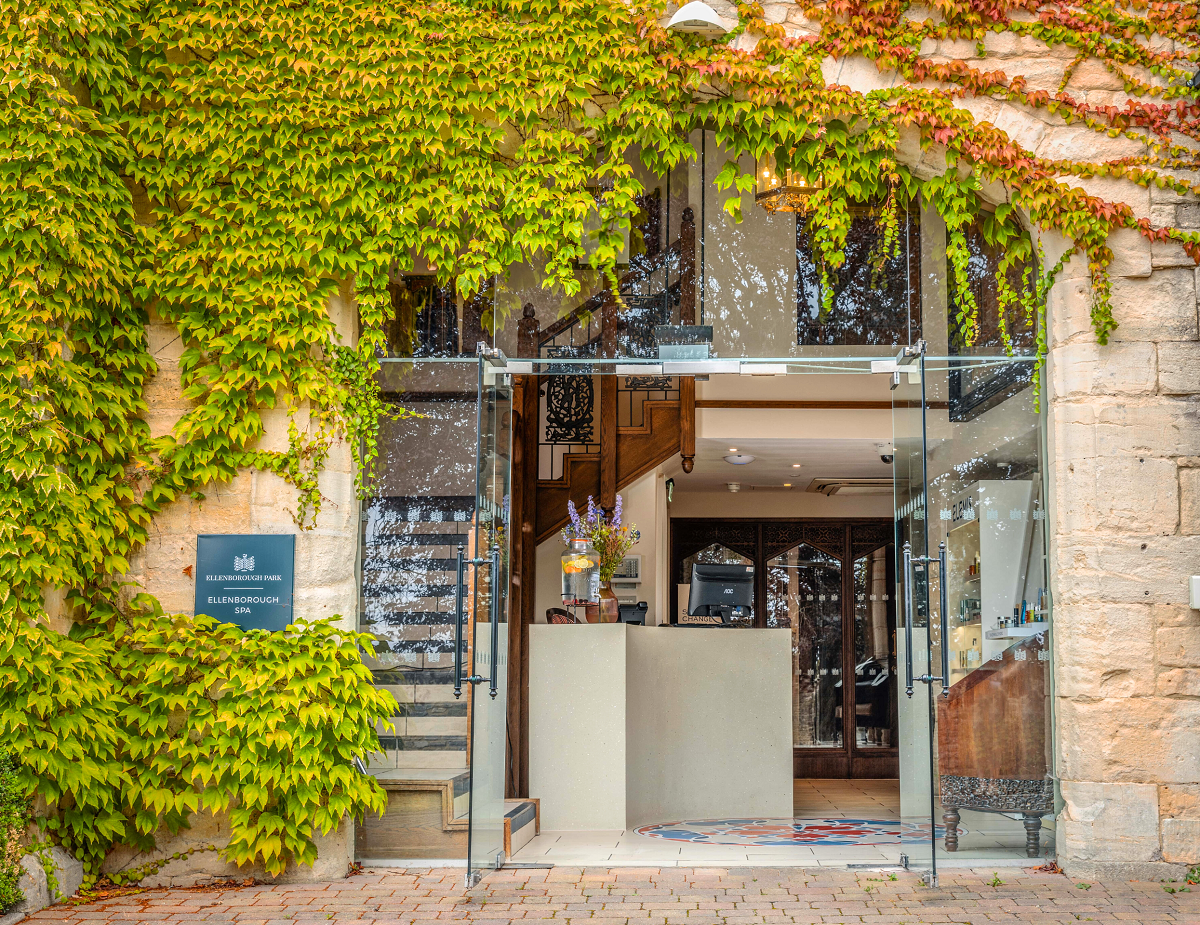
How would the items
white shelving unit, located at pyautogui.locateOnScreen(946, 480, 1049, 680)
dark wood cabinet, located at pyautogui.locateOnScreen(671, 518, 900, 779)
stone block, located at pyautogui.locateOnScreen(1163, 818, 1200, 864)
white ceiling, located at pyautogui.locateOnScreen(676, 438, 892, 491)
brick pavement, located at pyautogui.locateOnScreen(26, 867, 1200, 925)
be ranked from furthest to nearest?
dark wood cabinet, located at pyautogui.locateOnScreen(671, 518, 900, 779) < white ceiling, located at pyautogui.locateOnScreen(676, 438, 892, 491) < white shelving unit, located at pyautogui.locateOnScreen(946, 480, 1049, 680) < stone block, located at pyautogui.locateOnScreen(1163, 818, 1200, 864) < brick pavement, located at pyautogui.locateOnScreen(26, 867, 1200, 925)

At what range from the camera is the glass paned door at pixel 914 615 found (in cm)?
488

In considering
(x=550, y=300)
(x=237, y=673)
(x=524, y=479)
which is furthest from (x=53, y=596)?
(x=524, y=479)

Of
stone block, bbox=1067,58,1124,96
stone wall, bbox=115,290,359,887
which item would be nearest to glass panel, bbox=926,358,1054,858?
stone block, bbox=1067,58,1124,96

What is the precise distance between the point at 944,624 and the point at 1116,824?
1.14 meters

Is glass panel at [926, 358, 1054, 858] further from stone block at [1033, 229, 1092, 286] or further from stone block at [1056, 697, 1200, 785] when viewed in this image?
stone block at [1033, 229, 1092, 286]

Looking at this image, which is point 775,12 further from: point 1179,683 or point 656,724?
point 656,724

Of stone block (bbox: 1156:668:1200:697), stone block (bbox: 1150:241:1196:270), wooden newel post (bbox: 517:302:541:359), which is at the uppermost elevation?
stone block (bbox: 1150:241:1196:270)

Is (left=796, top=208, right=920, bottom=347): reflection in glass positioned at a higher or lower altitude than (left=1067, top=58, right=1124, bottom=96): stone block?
lower

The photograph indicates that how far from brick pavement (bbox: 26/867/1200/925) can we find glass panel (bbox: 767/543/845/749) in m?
5.82

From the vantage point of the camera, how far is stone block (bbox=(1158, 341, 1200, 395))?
16.2ft

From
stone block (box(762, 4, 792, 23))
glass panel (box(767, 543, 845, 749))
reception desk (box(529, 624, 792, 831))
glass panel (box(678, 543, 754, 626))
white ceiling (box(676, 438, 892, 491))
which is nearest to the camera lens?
stone block (box(762, 4, 792, 23))

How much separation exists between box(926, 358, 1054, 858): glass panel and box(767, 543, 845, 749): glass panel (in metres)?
5.66

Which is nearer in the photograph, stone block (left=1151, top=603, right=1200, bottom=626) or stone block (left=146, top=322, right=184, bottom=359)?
stone block (left=1151, top=603, right=1200, bottom=626)

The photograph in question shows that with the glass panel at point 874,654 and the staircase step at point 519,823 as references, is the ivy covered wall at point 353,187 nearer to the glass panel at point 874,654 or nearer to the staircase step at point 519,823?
the staircase step at point 519,823
